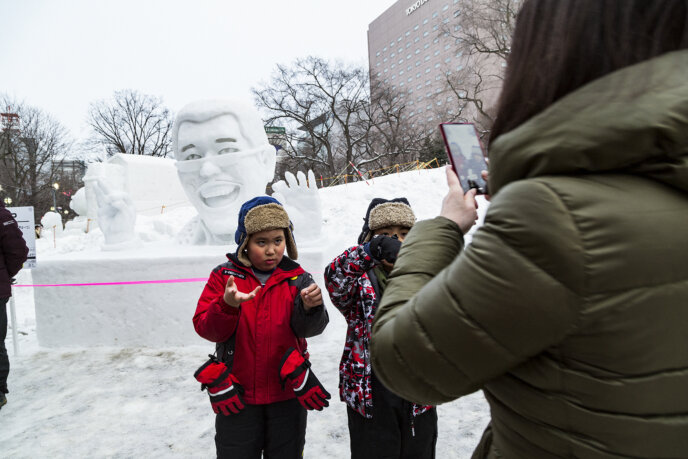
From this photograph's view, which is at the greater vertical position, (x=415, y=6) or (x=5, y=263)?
(x=415, y=6)

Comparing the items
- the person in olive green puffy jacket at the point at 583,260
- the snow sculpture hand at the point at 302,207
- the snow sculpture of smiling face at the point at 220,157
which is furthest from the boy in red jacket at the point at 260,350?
the snow sculpture of smiling face at the point at 220,157

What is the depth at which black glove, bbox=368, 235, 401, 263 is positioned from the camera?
64.7 inches

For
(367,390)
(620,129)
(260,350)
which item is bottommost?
(367,390)

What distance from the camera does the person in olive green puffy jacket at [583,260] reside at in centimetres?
61

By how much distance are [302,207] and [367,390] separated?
3614 millimetres

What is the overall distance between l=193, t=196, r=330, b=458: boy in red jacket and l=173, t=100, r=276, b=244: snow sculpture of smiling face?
11.4ft

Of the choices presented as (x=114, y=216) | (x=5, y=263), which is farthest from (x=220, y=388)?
(x=114, y=216)

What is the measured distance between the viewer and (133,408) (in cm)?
343


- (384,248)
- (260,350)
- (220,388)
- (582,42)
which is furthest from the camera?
(260,350)

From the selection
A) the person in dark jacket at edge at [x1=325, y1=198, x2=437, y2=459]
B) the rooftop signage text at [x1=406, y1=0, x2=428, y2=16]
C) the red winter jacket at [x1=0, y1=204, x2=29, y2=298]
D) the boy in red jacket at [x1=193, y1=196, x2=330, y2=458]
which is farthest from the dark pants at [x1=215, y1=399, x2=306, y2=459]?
the rooftop signage text at [x1=406, y1=0, x2=428, y2=16]

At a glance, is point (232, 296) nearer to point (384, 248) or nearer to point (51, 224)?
point (384, 248)

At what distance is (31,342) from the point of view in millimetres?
5301

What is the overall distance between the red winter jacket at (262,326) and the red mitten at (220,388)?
97mm

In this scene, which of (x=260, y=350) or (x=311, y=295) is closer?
Result: (x=311, y=295)
